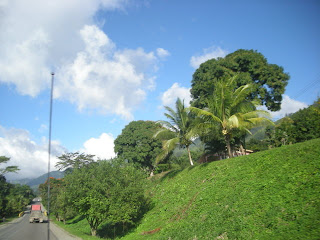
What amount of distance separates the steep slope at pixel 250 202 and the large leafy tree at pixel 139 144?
19.1 m

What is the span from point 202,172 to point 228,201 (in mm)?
6079

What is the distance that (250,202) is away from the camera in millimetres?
9023

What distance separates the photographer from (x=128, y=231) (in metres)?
15.6

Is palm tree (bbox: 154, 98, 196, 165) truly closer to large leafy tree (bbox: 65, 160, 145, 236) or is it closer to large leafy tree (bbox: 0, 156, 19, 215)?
large leafy tree (bbox: 65, 160, 145, 236)

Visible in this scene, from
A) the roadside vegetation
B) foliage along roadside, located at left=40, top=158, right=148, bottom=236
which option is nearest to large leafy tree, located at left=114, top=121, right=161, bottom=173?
the roadside vegetation

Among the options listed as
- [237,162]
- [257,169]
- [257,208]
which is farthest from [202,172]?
[257,208]

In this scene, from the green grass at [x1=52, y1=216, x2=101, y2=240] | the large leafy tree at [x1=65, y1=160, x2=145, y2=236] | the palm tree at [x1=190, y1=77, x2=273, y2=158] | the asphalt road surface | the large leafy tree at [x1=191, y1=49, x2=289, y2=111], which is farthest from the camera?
the large leafy tree at [x1=191, y1=49, x2=289, y2=111]

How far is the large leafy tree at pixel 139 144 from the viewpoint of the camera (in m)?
34.9

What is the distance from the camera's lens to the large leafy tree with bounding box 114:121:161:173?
115 feet

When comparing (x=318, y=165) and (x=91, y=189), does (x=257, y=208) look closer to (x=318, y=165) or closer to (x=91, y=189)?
(x=318, y=165)

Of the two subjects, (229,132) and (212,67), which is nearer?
(229,132)

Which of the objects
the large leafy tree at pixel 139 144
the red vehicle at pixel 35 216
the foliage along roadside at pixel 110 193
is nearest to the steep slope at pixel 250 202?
the foliage along roadside at pixel 110 193

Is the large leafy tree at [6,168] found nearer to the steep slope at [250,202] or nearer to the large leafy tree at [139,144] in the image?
the large leafy tree at [139,144]

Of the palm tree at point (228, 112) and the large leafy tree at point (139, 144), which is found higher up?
the large leafy tree at point (139, 144)
